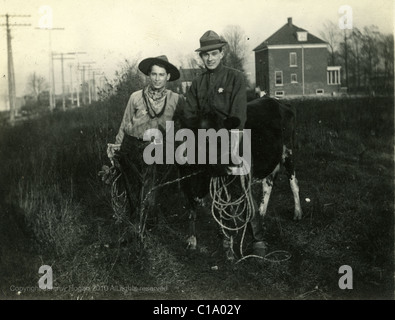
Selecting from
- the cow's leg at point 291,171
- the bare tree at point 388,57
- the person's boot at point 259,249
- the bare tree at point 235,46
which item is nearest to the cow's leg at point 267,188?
the cow's leg at point 291,171

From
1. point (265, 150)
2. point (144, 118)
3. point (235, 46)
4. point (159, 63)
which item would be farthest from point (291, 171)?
point (159, 63)

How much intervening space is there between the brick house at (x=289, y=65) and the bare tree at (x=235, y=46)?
0.90 ft

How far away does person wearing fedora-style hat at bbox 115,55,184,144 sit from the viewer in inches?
218

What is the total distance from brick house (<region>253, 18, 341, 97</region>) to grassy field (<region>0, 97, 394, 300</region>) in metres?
1.28

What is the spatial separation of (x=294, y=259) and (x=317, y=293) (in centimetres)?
55

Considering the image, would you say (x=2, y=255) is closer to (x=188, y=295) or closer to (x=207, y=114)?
(x=188, y=295)

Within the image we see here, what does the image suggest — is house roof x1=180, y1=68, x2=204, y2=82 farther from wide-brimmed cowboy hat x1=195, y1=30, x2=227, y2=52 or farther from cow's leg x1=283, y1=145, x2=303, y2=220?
Answer: cow's leg x1=283, y1=145, x2=303, y2=220

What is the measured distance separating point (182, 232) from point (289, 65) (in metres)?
3.91

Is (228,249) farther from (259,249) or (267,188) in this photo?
(267,188)

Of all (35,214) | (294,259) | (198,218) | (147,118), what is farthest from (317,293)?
(35,214)

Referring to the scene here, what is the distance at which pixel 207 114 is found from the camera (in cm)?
500

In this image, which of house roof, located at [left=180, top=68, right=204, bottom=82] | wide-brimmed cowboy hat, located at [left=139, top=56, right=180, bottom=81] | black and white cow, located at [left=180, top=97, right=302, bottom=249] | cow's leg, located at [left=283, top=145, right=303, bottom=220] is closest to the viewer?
black and white cow, located at [left=180, top=97, right=302, bottom=249]

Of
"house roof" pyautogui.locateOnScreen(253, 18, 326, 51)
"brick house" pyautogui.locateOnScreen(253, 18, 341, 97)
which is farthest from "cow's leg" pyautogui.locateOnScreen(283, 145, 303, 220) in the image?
"house roof" pyautogui.locateOnScreen(253, 18, 326, 51)

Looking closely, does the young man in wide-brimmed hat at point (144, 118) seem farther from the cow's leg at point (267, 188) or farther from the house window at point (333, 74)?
the house window at point (333, 74)
